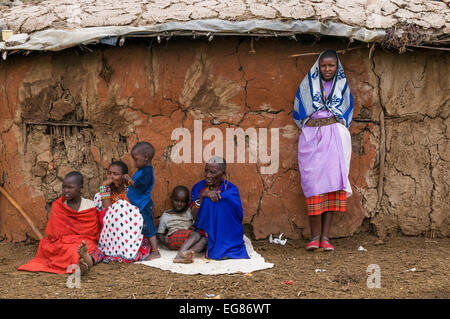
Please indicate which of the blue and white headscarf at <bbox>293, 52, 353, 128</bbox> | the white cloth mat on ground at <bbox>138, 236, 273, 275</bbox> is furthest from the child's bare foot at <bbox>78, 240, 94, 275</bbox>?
the blue and white headscarf at <bbox>293, 52, 353, 128</bbox>

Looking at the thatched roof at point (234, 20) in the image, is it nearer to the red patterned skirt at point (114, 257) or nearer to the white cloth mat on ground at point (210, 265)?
the red patterned skirt at point (114, 257)

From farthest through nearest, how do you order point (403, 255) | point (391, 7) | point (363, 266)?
point (391, 7) → point (403, 255) → point (363, 266)

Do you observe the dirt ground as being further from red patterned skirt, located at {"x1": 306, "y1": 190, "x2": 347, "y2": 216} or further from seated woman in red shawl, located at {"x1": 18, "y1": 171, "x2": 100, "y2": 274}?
red patterned skirt, located at {"x1": 306, "y1": 190, "x2": 347, "y2": 216}

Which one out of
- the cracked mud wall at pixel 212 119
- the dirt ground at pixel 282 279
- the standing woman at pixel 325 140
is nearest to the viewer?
the dirt ground at pixel 282 279

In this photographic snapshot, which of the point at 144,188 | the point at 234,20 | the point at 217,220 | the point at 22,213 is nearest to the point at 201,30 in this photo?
the point at 234,20

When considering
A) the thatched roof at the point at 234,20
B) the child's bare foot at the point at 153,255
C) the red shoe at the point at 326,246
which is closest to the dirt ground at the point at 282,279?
the red shoe at the point at 326,246

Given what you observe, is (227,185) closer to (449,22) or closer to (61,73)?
(61,73)

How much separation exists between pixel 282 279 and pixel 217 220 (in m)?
0.83

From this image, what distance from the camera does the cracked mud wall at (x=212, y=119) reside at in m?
4.41

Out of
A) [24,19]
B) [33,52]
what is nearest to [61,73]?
[33,52]

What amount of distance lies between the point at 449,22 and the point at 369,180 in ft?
5.33

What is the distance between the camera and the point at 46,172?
4609mm

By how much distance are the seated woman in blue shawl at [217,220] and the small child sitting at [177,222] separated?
113mm

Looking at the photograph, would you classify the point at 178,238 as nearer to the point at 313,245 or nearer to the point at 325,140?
the point at 313,245
